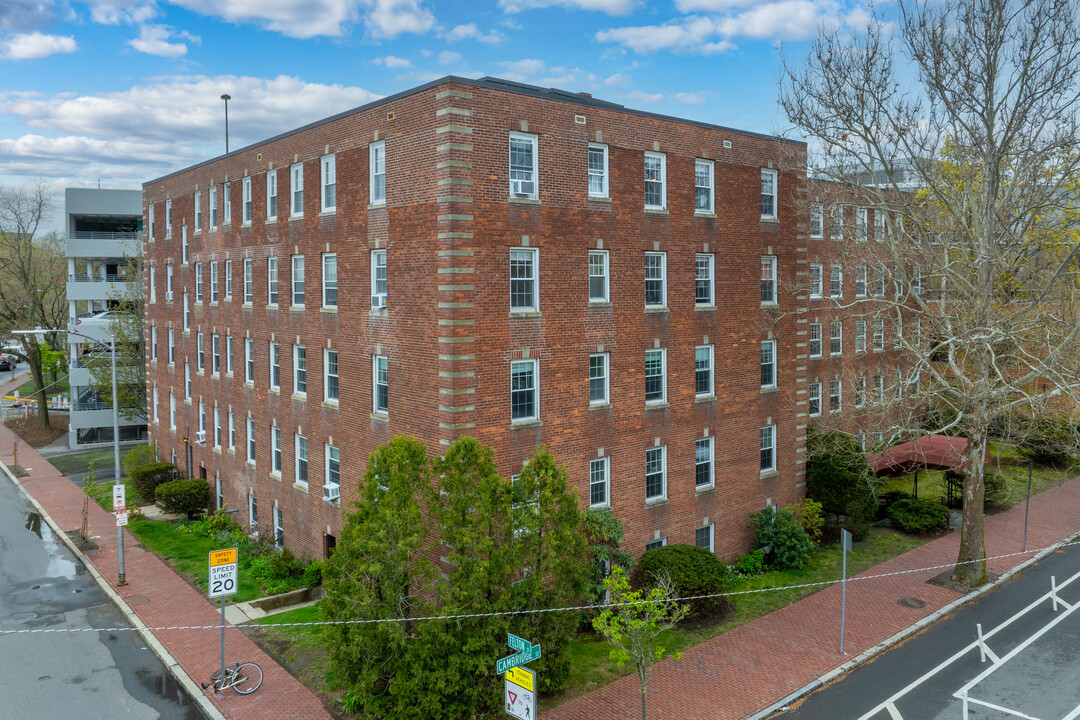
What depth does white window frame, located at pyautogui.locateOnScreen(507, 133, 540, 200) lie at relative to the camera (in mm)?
19828

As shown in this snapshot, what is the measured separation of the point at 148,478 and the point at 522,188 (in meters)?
25.8

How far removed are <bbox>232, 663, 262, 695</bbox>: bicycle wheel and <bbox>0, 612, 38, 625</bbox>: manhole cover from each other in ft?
28.7

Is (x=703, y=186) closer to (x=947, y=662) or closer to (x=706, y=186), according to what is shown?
(x=706, y=186)

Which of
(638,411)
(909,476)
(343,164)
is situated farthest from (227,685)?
(909,476)

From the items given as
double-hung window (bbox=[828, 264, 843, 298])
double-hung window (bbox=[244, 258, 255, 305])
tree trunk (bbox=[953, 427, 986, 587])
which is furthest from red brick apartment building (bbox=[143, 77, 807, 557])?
double-hung window (bbox=[828, 264, 843, 298])

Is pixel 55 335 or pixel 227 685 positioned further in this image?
pixel 55 335

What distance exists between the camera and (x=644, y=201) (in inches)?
896

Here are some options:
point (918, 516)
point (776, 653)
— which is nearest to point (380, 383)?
point (776, 653)

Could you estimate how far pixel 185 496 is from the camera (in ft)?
106

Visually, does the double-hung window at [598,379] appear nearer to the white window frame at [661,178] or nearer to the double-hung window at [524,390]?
the double-hung window at [524,390]

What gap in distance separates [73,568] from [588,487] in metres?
19.3

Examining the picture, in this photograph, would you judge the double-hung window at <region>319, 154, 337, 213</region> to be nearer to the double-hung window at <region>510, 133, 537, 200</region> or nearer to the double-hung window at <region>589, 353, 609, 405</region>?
the double-hung window at <region>510, 133, 537, 200</region>

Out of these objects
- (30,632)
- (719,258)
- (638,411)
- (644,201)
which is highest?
(644,201)

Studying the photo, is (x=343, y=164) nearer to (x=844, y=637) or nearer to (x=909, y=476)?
(x=844, y=637)
